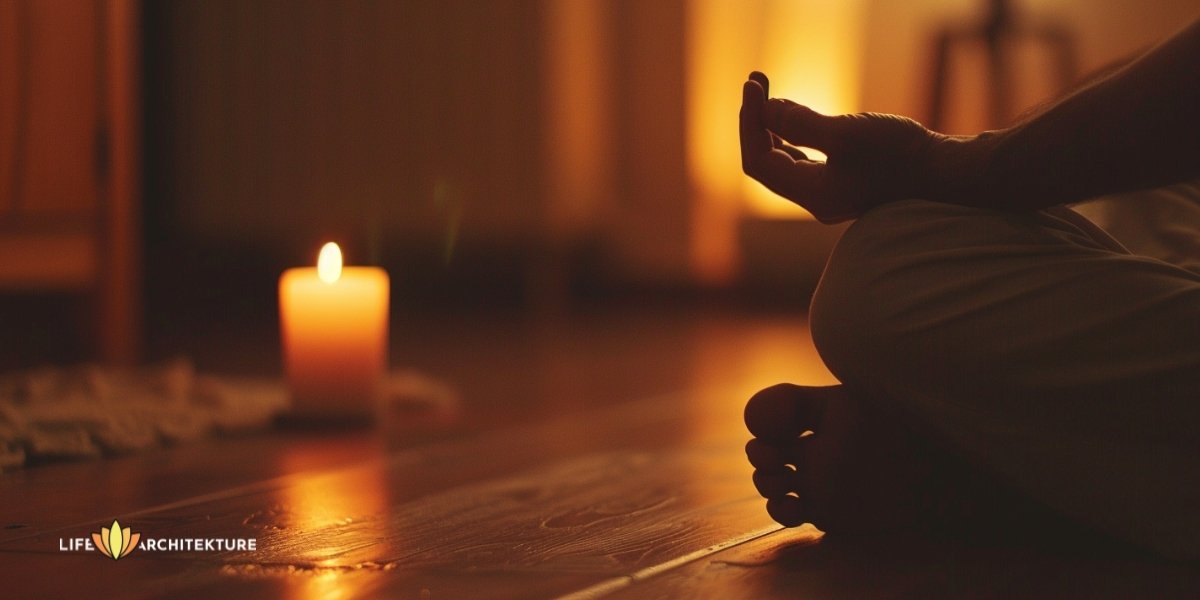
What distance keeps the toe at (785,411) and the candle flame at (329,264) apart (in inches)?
27.0

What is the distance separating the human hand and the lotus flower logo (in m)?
0.42

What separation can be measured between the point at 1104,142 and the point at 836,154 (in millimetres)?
134

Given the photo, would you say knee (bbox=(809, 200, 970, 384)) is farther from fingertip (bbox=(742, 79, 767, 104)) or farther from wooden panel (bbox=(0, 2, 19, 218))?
wooden panel (bbox=(0, 2, 19, 218))

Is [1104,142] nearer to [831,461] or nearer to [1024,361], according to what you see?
[1024,361]

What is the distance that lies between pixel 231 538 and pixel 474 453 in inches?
15.9

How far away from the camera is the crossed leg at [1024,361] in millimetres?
651

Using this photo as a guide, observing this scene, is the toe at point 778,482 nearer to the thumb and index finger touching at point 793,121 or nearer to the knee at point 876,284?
the knee at point 876,284

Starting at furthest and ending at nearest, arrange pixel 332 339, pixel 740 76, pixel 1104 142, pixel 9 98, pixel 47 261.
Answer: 1. pixel 740 76
2. pixel 47 261
3. pixel 9 98
4. pixel 332 339
5. pixel 1104 142

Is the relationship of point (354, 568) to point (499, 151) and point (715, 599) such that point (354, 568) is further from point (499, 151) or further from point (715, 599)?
point (499, 151)

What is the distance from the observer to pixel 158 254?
10.9 ft

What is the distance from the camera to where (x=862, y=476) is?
72cm

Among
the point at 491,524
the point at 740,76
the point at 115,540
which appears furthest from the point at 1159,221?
the point at 740,76

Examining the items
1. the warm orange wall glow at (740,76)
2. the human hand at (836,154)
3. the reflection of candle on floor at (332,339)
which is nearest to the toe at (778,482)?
the human hand at (836,154)

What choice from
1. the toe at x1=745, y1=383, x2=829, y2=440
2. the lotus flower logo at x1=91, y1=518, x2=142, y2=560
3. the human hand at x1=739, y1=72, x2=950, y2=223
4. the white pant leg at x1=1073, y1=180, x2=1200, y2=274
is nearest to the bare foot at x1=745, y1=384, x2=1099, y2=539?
the toe at x1=745, y1=383, x2=829, y2=440
